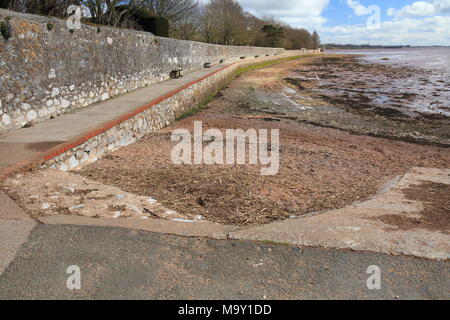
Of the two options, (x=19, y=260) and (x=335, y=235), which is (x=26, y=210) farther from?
(x=335, y=235)

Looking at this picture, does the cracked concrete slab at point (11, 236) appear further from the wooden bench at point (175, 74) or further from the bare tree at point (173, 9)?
the bare tree at point (173, 9)

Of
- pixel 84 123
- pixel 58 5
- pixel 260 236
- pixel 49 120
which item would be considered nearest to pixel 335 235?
pixel 260 236

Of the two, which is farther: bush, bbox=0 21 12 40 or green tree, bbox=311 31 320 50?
green tree, bbox=311 31 320 50

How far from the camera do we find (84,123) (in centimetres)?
712

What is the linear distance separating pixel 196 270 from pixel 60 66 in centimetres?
643

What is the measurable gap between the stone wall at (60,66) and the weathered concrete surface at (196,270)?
3.91 meters

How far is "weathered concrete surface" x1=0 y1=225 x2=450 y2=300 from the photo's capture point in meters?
2.58

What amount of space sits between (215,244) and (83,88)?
269 inches
